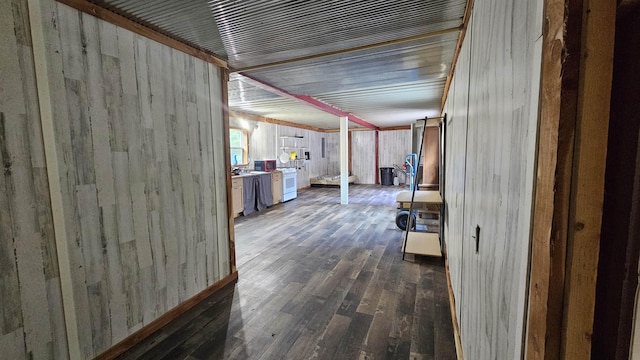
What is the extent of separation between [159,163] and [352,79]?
8.39ft

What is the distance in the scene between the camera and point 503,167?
2.81 feet

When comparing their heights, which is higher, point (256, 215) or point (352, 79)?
point (352, 79)

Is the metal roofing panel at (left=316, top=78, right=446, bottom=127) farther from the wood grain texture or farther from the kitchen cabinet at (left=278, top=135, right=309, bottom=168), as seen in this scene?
the wood grain texture

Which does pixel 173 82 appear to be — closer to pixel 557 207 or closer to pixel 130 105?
pixel 130 105

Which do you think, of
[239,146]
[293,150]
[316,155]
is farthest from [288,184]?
[316,155]

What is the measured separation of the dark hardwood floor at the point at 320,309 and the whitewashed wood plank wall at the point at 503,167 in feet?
2.57

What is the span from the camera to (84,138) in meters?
1.67

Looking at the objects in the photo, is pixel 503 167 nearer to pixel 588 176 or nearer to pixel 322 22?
pixel 588 176

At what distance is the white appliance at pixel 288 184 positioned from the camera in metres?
7.32

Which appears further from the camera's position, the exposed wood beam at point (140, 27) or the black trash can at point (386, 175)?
the black trash can at point (386, 175)

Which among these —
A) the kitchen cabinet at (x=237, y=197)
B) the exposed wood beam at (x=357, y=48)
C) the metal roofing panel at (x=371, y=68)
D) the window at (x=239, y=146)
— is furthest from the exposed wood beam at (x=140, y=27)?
the window at (x=239, y=146)

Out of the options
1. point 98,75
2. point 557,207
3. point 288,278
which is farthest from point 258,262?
point 557,207

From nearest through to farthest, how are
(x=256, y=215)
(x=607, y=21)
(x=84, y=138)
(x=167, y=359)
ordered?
(x=607, y=21) → (x=84, y=138) → (x=167, y=359) → (x=256, y=215)

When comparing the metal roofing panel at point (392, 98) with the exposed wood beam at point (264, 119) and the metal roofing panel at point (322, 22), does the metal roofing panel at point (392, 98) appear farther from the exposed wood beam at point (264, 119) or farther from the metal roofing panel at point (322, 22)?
the exposed wood beam at point (264, 119)
